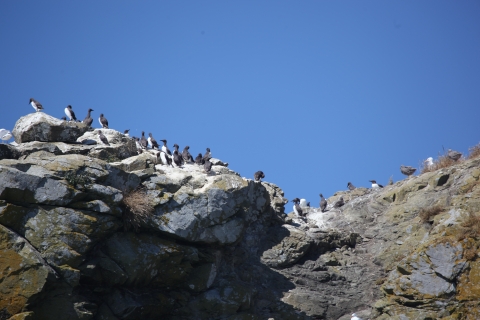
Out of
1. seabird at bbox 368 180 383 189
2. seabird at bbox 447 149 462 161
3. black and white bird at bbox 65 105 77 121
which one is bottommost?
black and white bird at bbox 65 105 77 121

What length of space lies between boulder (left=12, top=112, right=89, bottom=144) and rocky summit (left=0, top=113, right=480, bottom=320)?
5cm

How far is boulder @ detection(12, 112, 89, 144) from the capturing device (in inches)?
776

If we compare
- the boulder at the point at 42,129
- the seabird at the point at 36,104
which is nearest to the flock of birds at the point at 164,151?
the seabird at the point at 36,104

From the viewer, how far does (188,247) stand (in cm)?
1800

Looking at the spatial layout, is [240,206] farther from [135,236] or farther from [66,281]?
[66,281]

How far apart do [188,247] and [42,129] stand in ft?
25.1

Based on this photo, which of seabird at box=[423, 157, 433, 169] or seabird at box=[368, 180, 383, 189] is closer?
seabird at box=[423, 157, 433, 169]

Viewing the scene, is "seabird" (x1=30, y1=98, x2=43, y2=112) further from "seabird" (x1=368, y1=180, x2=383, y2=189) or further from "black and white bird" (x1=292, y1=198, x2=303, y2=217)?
"seabird" (x1=368, y1=180, x2=383, y2=189)

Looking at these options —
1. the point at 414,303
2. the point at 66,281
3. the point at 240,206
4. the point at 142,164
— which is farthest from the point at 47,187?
the point at 414,303

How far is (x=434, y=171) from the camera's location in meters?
24.8

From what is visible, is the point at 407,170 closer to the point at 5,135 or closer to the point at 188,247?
the point at 188,247

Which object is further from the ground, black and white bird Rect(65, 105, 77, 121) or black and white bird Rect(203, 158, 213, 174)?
black and white bird Rect(65, 105, 77, 121)

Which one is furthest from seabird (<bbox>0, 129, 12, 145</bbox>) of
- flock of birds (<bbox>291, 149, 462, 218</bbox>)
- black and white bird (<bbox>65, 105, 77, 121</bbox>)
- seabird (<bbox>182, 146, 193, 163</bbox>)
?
flock of birds (<bbox>291, 149, 462, 218</bbox>)

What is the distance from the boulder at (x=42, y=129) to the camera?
19.7 metres
